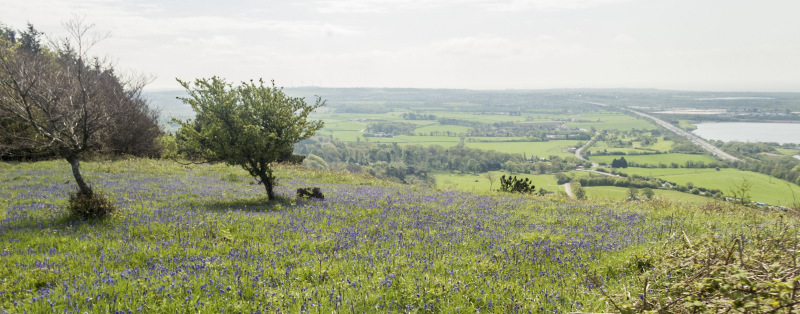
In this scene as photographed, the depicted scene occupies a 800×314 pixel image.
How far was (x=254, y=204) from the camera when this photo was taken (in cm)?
1453

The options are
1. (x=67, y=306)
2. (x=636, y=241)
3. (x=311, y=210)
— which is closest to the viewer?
(x=67, y=306)

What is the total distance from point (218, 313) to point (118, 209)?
29.6 feet

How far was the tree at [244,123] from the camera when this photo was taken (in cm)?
1420

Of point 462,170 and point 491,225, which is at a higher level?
point 491,225

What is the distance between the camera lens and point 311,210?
13203 mm

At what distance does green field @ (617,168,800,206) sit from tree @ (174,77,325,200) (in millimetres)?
59456

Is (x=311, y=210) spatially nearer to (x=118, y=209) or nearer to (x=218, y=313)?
(x=118, y=209)

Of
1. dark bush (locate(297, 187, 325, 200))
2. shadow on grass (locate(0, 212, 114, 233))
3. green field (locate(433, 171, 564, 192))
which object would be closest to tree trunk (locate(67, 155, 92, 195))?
shadow on grass (locate(0, 212, 114, 233))

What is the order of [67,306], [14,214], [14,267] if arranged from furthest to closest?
1. [14,214]
2. [14,267]
3. [67,306]

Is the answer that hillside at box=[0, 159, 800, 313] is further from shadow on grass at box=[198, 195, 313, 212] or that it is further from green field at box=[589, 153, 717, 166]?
green field at box=[589, 153, 717, 166]

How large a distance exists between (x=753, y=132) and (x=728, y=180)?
147m

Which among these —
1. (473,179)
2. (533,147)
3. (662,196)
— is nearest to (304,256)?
(662,196)

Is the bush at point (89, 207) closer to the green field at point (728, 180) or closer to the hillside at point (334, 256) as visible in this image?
the hillside at point (334, 256)

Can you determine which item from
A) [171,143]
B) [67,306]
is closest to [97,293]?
[67,306]
